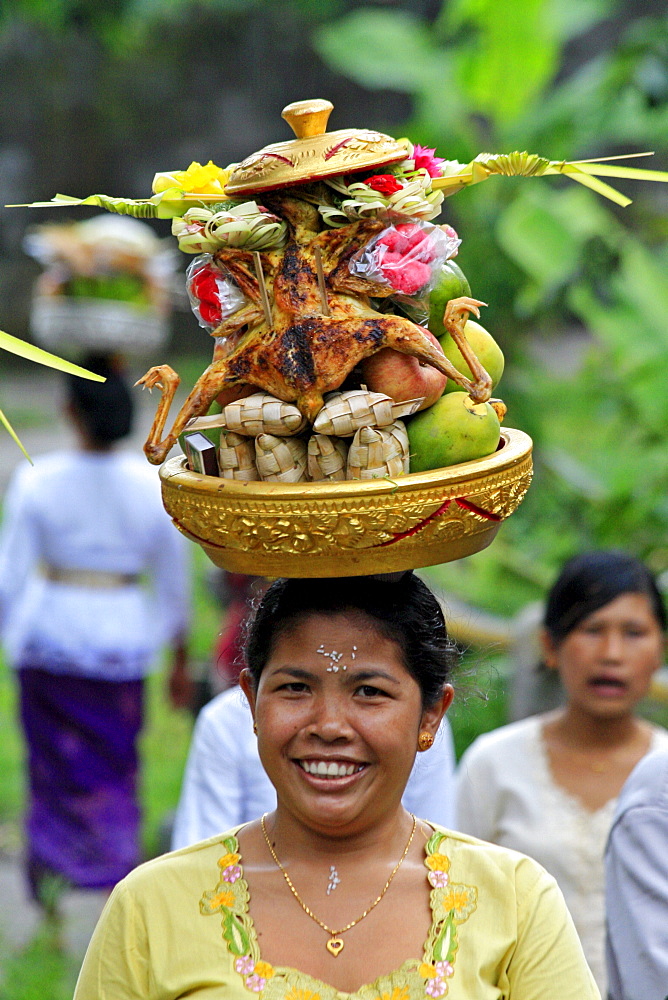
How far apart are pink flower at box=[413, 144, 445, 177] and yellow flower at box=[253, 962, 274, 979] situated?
121 centimetres

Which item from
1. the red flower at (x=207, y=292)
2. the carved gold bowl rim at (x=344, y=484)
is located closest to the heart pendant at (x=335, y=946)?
the carved gold bowl rim at (x=344, y=484)

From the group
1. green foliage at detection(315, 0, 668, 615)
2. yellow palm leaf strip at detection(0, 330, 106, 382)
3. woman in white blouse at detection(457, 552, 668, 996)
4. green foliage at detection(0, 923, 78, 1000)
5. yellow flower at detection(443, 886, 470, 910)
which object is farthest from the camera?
green foliage at detection(315, 0, 668, 615)

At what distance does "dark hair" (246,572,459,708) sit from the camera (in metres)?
1.83

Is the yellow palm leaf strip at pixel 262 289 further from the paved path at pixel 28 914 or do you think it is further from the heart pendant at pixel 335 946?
the paved path at pixel 28 914

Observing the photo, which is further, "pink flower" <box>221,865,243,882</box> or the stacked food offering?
"pink flower" <box>221,865,243,882</box>

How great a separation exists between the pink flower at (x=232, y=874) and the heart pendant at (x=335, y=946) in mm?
181

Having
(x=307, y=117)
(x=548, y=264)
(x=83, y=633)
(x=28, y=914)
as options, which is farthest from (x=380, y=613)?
(x=548, y=264)

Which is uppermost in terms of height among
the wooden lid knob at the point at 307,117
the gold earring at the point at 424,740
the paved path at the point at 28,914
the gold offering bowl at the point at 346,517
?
the wooden lid knob at the point at 307,117

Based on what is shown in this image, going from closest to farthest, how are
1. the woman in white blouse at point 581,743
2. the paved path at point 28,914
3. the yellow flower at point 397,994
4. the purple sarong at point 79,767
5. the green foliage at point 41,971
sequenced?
the yellow flower at point 397,994, the woman in white blouse at point 581,743, the green foliage at point 41,971, the paved path at point 28,914, the purple sarong at point 79,767

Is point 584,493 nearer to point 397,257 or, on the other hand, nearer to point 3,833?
point 3,833

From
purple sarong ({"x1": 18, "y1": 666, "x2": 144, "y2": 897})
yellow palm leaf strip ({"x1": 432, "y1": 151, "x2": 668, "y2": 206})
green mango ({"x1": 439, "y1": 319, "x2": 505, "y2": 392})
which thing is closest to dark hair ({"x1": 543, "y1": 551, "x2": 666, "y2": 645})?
green mango ({"x1": 439, "y1": 319, "x2": 505, "y2": 392})

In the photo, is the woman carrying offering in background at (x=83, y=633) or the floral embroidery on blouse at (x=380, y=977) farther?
the woman carrying offering in background at (x=83, y=633)

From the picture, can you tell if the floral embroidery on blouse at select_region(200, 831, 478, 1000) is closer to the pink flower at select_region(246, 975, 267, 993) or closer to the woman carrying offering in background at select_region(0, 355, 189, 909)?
the pink flower at select_region(246, 975, 267, 993)

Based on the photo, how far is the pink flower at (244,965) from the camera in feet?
5.66
